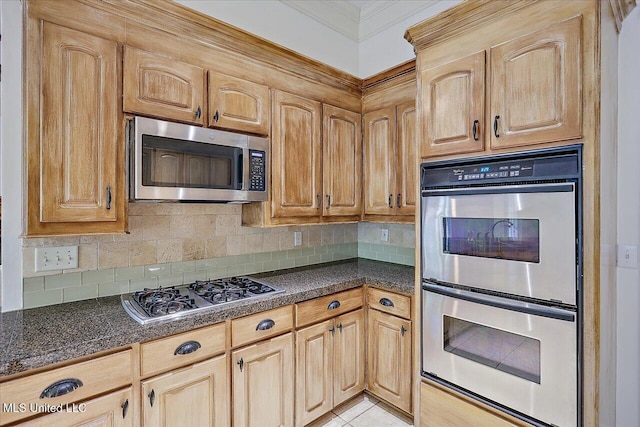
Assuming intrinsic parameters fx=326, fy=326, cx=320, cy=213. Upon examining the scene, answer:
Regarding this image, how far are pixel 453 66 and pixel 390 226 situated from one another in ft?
4.64

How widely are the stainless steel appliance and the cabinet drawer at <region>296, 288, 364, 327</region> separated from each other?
0.52m

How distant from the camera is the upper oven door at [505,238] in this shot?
4.65 ft

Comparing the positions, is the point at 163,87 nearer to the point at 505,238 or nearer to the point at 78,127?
the point at 78,127

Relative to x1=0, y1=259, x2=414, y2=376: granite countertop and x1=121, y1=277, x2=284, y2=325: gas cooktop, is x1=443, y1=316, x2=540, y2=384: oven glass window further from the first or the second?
x1=121, y1=277, x2=284, y2=325: gas cooktop

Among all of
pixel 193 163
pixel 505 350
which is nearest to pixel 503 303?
pixel 505 350

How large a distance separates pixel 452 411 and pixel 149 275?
1.90 meters

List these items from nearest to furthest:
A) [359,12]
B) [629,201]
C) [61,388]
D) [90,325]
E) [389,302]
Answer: [61,388], [90,325], [629,201], [389,302], [359,12]

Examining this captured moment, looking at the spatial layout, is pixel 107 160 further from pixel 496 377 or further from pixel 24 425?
pixel 496 377

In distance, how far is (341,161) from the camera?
2.55 metres

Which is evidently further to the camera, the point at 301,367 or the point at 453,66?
the point at 301,367

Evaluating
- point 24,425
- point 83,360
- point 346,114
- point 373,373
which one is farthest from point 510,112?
point 24,425

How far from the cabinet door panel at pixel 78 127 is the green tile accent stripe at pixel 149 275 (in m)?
0.45

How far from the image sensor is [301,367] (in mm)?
1973

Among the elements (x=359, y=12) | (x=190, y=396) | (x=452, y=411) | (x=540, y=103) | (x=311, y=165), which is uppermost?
(x=359, y=12)
